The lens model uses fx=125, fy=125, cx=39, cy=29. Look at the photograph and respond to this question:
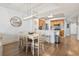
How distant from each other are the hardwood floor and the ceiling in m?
0.44

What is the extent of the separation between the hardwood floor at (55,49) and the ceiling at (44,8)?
0.44 meters

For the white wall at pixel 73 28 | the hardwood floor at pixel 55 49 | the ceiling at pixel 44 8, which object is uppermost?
the ceiling at pixel 44 8

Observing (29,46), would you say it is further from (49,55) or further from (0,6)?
(0,6)

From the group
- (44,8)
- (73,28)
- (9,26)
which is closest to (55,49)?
(73,28)

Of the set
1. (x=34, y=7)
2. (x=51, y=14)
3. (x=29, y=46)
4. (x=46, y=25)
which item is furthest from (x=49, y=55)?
(x=34, y=7)

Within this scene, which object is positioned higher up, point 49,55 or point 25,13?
point 25,13

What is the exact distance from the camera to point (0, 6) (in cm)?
196

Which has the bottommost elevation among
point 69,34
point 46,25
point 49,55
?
point 49,55

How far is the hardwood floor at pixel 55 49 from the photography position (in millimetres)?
1939

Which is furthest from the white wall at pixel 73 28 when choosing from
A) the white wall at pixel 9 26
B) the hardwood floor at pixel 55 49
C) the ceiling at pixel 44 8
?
the white wall at pixel 9 26

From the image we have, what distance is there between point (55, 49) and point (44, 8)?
2.19ft

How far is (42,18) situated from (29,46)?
0.49m

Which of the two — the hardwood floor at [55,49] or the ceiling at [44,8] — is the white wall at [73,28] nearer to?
the hardwood floor at [55,49]

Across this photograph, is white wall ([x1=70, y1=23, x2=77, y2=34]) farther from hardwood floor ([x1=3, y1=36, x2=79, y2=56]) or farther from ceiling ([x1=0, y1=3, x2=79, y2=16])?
ceiling ([x1=0, y1=3, x2=79, y2=16])
